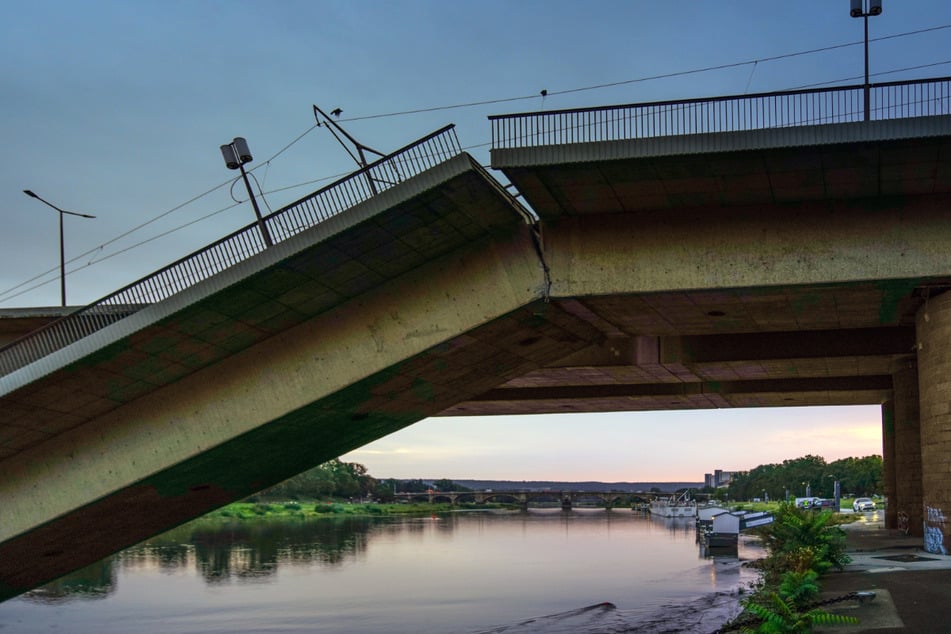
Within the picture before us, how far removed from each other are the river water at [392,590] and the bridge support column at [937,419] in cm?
643

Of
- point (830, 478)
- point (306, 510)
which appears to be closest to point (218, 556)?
point (306, 510)

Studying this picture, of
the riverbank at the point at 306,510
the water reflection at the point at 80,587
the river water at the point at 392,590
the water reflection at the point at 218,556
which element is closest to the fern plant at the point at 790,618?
the river water at the point at 392,590

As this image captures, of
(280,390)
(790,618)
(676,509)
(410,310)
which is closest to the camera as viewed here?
(790,618)

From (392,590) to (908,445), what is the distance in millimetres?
22878

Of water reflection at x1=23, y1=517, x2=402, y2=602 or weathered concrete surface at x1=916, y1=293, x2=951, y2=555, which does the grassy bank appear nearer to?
water reflection at x1=23, y1=517, x2=402, y2=602

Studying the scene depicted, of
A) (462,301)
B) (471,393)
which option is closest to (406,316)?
(462,301)

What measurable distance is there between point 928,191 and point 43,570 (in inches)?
1066

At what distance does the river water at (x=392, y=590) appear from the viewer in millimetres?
32031

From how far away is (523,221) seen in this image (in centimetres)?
2302

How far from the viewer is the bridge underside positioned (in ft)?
71.4

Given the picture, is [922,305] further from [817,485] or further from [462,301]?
[817,485]

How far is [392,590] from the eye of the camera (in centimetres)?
4319

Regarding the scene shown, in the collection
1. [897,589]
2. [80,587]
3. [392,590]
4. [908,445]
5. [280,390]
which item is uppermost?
[280,390]

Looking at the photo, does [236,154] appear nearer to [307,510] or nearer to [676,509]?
[676,509]
